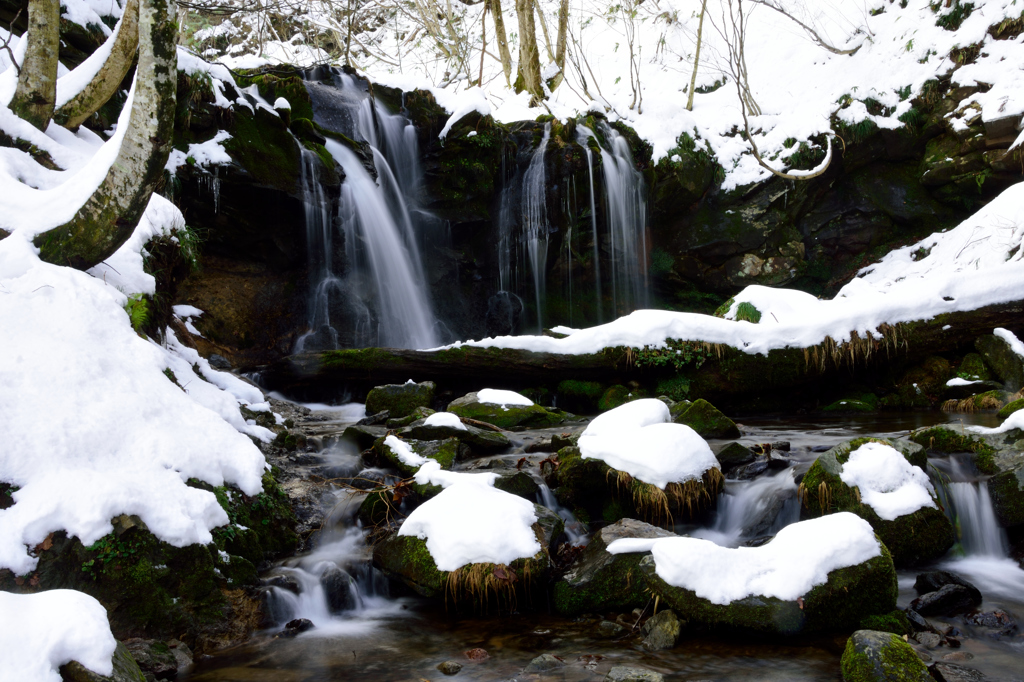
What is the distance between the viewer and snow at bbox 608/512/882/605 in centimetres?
304

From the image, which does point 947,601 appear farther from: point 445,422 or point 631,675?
point 445,422

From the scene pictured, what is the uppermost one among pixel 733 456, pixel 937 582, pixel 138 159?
pixel 138 159

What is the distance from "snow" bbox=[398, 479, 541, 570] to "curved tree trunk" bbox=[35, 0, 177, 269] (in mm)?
2955

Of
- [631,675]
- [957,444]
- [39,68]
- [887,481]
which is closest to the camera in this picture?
[631,675]

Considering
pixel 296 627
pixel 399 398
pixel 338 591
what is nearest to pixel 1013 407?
pixel 338 591

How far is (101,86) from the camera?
6.44m

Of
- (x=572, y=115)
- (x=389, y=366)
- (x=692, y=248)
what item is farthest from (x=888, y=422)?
(x=572, y=115)

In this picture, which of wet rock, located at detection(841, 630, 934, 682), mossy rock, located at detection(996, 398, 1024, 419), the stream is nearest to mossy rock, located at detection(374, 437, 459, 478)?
the stream

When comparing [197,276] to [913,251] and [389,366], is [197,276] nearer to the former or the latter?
[389,366]

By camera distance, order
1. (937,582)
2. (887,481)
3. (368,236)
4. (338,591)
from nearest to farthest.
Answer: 1. (937,582)
2. (338,591)
3. (887,481)
4. (368,236)

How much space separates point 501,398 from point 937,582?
16.6 ft

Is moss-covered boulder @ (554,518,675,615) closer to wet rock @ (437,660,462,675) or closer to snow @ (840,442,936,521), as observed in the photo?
wet rock @ (437,660,462,675)

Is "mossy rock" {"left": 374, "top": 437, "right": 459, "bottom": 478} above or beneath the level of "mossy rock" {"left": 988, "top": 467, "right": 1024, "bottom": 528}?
above

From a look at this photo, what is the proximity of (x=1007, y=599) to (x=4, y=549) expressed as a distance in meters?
5.19
